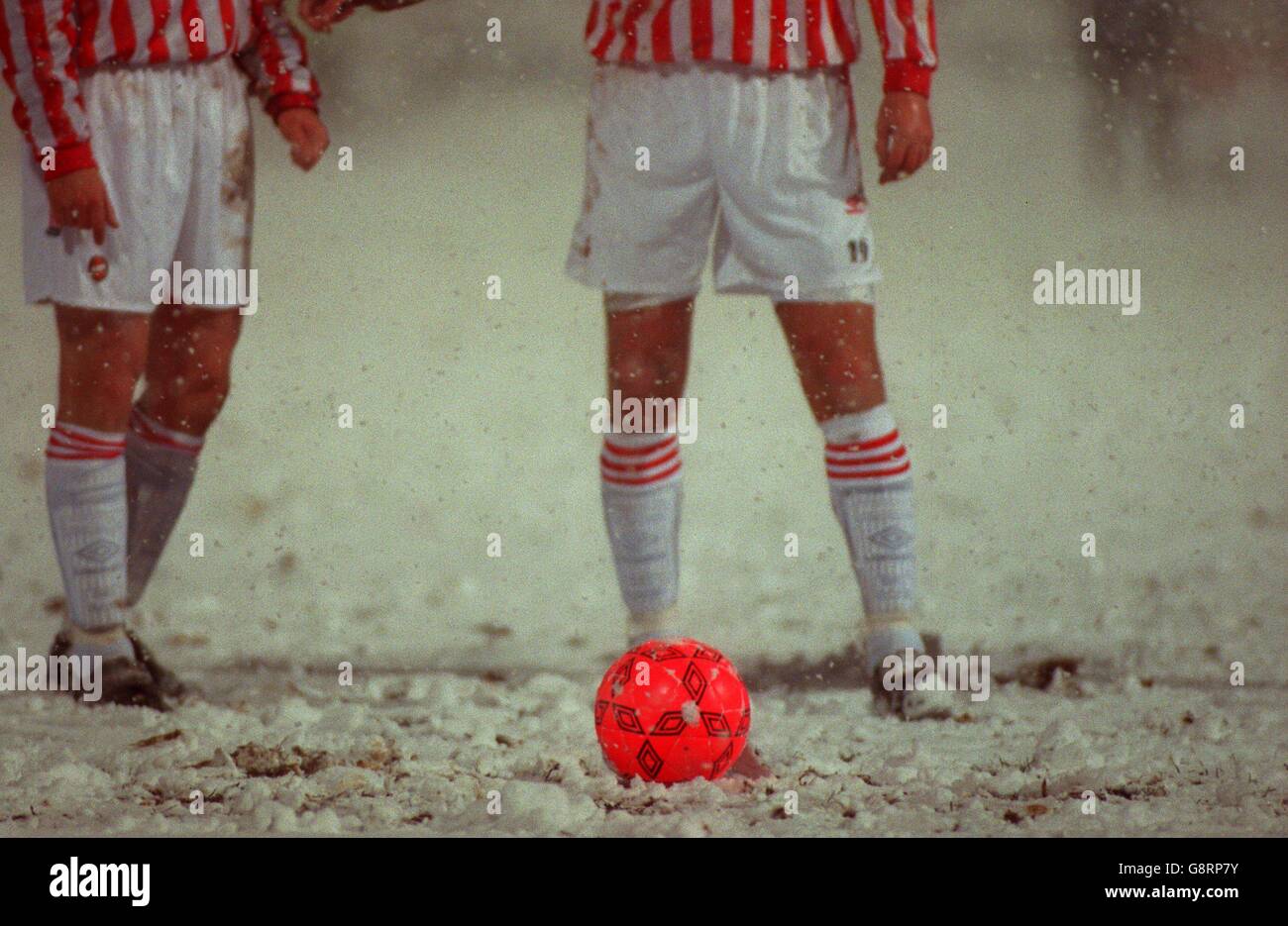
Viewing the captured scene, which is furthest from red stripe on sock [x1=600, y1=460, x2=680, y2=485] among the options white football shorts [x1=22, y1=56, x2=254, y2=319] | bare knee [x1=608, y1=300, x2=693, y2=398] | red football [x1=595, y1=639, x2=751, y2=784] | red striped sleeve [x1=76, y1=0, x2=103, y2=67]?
red striped sleeve [x1=76, y1=0, x2=103, y2=67]

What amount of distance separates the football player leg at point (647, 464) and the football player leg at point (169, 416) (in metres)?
0.91

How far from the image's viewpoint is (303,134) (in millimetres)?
3658

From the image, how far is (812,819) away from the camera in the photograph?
2990 millimetres

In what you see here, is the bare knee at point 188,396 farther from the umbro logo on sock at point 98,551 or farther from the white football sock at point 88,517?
the umbro logo on sock at point 98,551

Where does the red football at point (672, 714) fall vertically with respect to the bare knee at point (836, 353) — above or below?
below

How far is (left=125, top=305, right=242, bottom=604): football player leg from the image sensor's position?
11.9 ft

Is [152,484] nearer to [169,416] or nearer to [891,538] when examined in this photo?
[169,416]

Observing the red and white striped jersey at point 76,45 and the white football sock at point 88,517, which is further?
the white football sock at point 88,517

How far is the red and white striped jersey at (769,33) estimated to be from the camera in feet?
11.5

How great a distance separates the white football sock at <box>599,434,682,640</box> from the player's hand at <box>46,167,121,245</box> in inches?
48.4

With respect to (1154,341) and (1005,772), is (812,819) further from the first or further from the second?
(1154,341)

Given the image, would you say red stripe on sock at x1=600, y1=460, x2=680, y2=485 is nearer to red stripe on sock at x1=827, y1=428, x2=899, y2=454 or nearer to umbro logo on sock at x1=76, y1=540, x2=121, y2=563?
red stripe on sock at x1=827, y1=428, x2=899, y2=454

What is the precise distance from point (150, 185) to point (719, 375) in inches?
53.6
